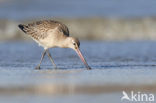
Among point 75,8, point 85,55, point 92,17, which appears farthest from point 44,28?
point 75,8

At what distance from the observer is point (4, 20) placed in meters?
22.6

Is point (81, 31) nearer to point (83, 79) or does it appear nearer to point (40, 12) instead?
point (40, 12)

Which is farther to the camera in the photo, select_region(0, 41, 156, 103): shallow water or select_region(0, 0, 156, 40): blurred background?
select_region(0, 0, 156, 40): blurred background

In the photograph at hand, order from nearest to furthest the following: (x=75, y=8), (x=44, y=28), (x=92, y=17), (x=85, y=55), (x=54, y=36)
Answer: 1. (x=54, y=36)
2. (x=44, y=28)
3. (x=85, y=55)
4. (x=92, y=17)
5. (x=75, y=8)

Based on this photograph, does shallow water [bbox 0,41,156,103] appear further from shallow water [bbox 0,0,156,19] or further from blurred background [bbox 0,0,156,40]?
shallow water [bbox 0,0,156,19]

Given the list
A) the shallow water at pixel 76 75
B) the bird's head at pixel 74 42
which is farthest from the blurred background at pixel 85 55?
the bird's head at pixel 74 42

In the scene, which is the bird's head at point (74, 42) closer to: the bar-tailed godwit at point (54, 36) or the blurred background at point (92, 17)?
the bar-tailed godwit at point (54, 36)

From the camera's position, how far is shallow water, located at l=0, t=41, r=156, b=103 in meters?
8.91

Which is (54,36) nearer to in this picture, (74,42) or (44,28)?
(44,28)

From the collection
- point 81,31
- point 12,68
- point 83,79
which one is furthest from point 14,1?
point 83,79

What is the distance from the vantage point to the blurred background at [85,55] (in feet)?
30.3

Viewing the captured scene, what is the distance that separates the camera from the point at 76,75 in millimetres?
10938

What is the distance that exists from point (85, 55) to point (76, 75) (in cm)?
397

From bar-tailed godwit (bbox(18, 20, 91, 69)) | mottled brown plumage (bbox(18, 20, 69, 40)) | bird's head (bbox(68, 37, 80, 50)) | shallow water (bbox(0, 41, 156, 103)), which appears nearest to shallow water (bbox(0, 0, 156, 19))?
shallow water (bbox(0, 41, 156, 103))
